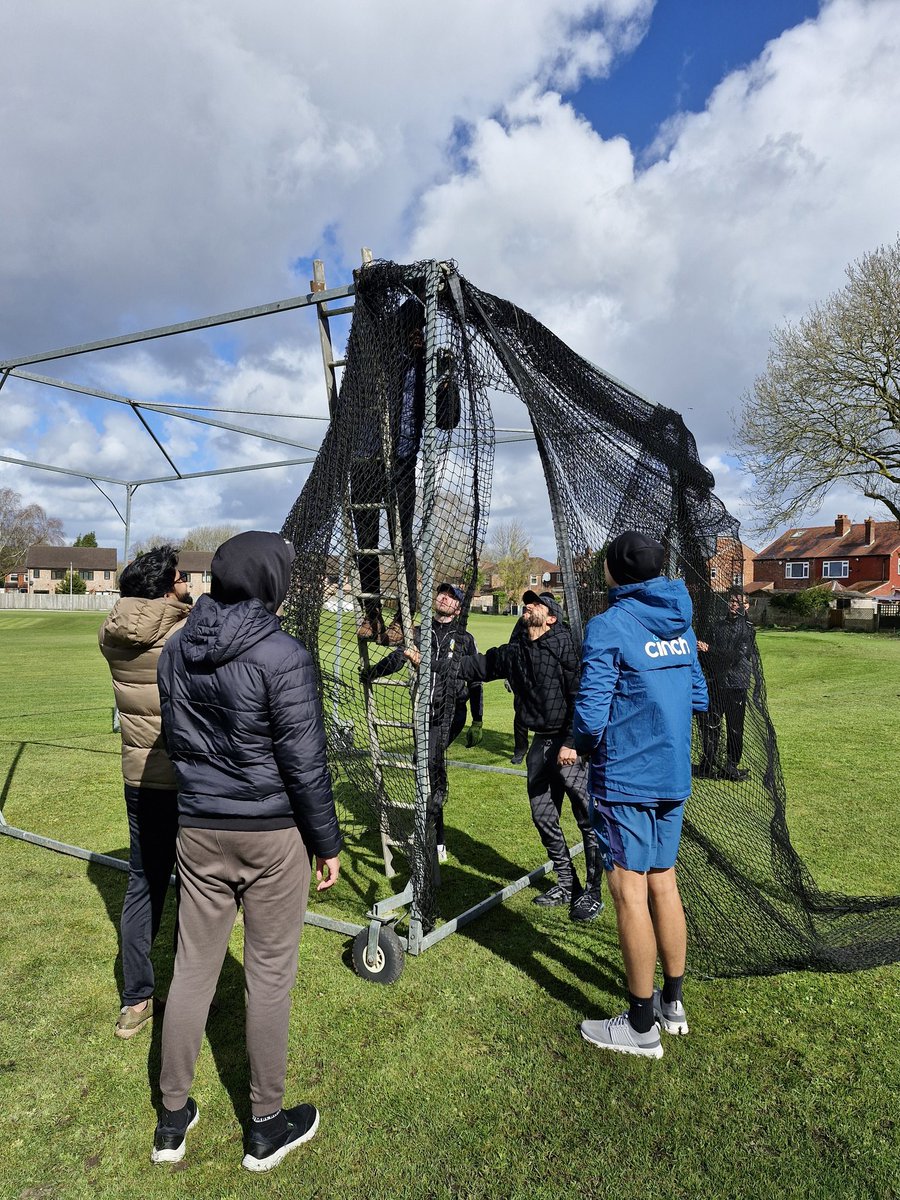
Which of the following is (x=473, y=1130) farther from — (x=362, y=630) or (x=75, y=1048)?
(x=362, y=630)

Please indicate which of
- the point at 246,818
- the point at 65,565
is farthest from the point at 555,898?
the point at 65,565

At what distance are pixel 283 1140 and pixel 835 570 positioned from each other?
63507mm

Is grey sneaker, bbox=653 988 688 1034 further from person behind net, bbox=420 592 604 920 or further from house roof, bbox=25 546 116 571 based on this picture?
house roof, bbox=25 546 116 571

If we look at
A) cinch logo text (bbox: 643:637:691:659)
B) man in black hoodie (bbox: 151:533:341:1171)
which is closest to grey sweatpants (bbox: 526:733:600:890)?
cinch logo text (bbox: 643:637:691:659)

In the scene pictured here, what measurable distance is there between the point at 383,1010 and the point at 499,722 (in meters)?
8.76

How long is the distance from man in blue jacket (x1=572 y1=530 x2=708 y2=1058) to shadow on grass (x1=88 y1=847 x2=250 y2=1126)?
1477mm

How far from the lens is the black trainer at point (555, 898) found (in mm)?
4594

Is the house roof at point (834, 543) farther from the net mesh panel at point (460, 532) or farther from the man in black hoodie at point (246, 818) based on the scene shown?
the man in black hoodie at point (246, 818)

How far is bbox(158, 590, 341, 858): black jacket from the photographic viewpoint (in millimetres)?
2439

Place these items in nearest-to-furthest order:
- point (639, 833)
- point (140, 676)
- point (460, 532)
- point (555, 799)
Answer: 1. point (639, 833)
2. point (140, 676)
3. point (460, 532)
4. point (555, 799)

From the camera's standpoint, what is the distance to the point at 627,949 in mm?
2990

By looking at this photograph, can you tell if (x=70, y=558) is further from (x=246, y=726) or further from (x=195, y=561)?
(x=246, y=726)

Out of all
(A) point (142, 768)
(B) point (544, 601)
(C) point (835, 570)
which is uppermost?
(C) point (835, 570)

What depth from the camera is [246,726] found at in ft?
8.04
